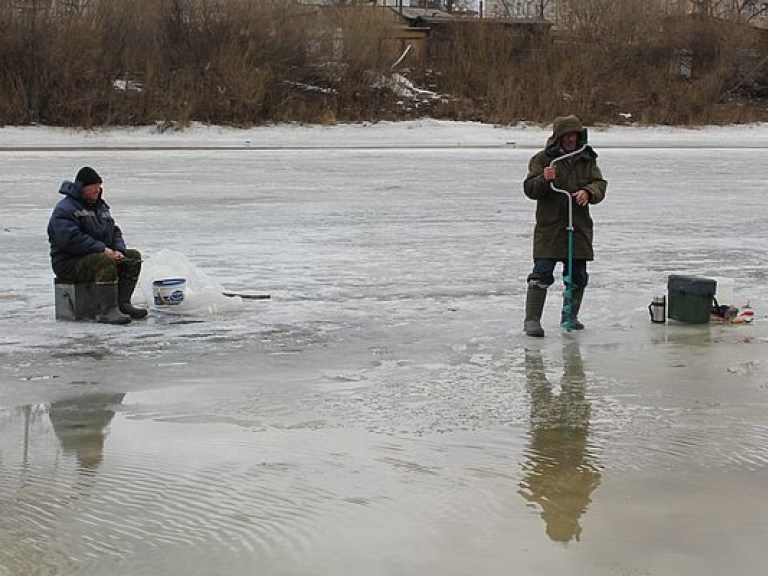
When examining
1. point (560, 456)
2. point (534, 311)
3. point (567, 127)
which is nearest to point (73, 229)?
point (534, 311)

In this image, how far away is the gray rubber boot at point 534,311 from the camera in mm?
9578

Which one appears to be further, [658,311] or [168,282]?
[168,282]

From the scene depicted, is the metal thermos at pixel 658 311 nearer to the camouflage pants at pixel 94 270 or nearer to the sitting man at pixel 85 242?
the sitting man at pixel 85 242

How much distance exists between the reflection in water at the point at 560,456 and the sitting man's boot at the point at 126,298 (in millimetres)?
3598

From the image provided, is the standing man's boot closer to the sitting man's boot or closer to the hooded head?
the hooded head

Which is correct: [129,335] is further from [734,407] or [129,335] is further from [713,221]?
[713,221]

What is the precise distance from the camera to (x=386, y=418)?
7.05m

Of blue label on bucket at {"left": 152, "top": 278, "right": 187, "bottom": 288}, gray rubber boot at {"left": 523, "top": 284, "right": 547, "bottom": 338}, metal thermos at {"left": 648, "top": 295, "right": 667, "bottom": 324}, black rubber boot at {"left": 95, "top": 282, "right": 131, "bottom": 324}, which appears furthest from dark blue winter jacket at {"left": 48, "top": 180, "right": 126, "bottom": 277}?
metal thermos at {"left": 648, "top": 295, "right": 667, "bottom": 324}

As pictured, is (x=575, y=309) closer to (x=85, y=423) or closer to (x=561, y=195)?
(x=561, y=195)

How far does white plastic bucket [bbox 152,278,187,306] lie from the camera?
10367 millimetres

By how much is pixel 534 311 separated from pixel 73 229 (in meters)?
3.76

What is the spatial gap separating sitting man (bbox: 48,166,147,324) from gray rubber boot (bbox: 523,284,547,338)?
10.7 ft

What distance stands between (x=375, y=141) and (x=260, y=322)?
105 feet

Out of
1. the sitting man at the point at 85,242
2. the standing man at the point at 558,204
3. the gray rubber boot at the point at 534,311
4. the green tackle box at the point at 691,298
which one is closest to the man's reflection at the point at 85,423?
the sitting man at the point at 85,242
